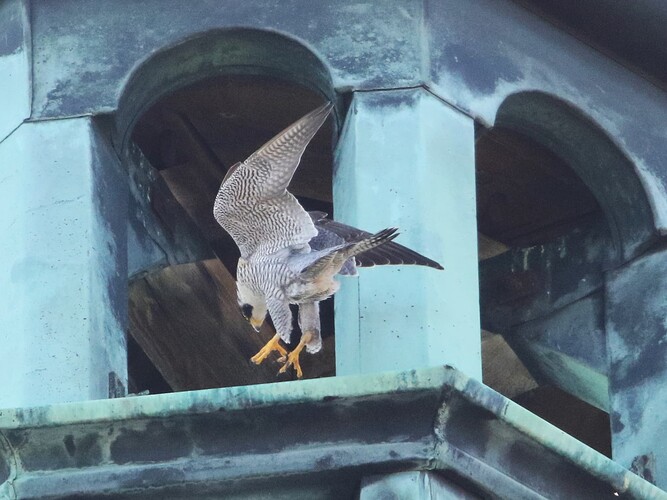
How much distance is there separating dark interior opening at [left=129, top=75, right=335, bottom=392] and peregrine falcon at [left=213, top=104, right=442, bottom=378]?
773 millimetres

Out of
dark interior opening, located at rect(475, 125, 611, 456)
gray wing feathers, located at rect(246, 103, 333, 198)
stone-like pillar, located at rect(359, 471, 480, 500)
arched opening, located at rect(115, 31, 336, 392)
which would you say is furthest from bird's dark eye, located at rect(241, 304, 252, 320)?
stone-like pillar, located at rect(359, 471, 480, 500)

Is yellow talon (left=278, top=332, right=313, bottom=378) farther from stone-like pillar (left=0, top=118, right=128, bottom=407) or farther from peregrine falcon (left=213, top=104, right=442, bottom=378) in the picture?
stone-like pillar (left=0, top=118, right=128, bottom=407)

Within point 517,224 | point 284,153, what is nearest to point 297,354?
point 284,153

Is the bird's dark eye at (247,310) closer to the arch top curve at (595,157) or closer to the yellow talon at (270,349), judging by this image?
the yellow talon at (270,349)

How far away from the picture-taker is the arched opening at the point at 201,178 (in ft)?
55.8

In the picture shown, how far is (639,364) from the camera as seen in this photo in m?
17.1

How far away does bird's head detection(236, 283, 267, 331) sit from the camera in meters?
17.4

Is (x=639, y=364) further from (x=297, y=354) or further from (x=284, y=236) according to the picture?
(x=284, y=236)

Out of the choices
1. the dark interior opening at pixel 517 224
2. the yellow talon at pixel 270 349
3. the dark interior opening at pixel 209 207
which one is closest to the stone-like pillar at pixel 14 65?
the dark interior opening at pixel 209 207

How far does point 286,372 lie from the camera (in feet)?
62.2

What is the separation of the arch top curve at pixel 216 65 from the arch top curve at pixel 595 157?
0.95 m

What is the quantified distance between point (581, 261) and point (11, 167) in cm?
306

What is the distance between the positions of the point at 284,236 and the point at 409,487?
236 cm

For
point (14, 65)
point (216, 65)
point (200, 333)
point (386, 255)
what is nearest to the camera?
point (386, 255)
